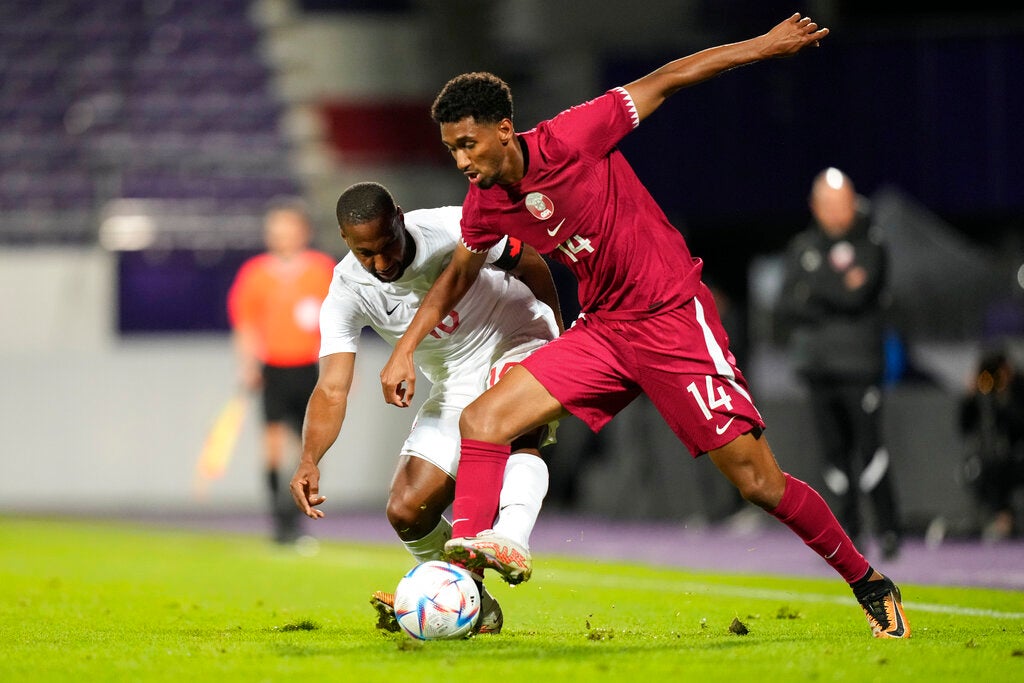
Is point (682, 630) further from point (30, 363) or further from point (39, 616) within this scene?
point (30, 363)

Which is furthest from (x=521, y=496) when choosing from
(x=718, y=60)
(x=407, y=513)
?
(x=718, y=60)

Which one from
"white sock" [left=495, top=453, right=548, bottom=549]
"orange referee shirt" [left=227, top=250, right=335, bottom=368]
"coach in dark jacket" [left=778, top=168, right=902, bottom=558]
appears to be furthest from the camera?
"orange referee shirt" [left=227, top=250, right=335, bottom=368]

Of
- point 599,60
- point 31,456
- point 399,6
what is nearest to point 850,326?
point 599,60

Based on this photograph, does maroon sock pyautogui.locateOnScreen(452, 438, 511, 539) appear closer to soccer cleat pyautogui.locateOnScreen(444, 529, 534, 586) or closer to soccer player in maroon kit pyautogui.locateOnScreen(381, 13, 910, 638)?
soccer player in maroon kit pyautogui.locateOnScreen(381, 13, 910, 638)

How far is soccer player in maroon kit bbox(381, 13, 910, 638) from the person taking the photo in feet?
17.9

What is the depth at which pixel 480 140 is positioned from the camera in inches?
207

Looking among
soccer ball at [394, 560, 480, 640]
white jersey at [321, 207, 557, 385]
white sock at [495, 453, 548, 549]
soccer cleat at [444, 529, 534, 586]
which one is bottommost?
soccer ball at [394, 560, 480, 640]

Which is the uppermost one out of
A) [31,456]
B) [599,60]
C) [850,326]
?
[599,60]

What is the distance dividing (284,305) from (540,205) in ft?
20.9

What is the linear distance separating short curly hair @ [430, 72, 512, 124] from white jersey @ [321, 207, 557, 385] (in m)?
0.74

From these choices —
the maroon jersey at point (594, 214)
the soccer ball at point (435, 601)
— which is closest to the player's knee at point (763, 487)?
the maroon jersey at point (594, 214)

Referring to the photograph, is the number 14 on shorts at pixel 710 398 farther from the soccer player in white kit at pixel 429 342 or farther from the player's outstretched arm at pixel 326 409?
the player's outstretched arm at pixel 326 409

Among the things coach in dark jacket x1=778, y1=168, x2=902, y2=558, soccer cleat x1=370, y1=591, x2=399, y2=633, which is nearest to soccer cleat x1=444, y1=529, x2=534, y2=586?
soccer cleat x1=370, y1=591, x2=399, y2=633

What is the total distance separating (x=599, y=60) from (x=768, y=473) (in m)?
10.5
